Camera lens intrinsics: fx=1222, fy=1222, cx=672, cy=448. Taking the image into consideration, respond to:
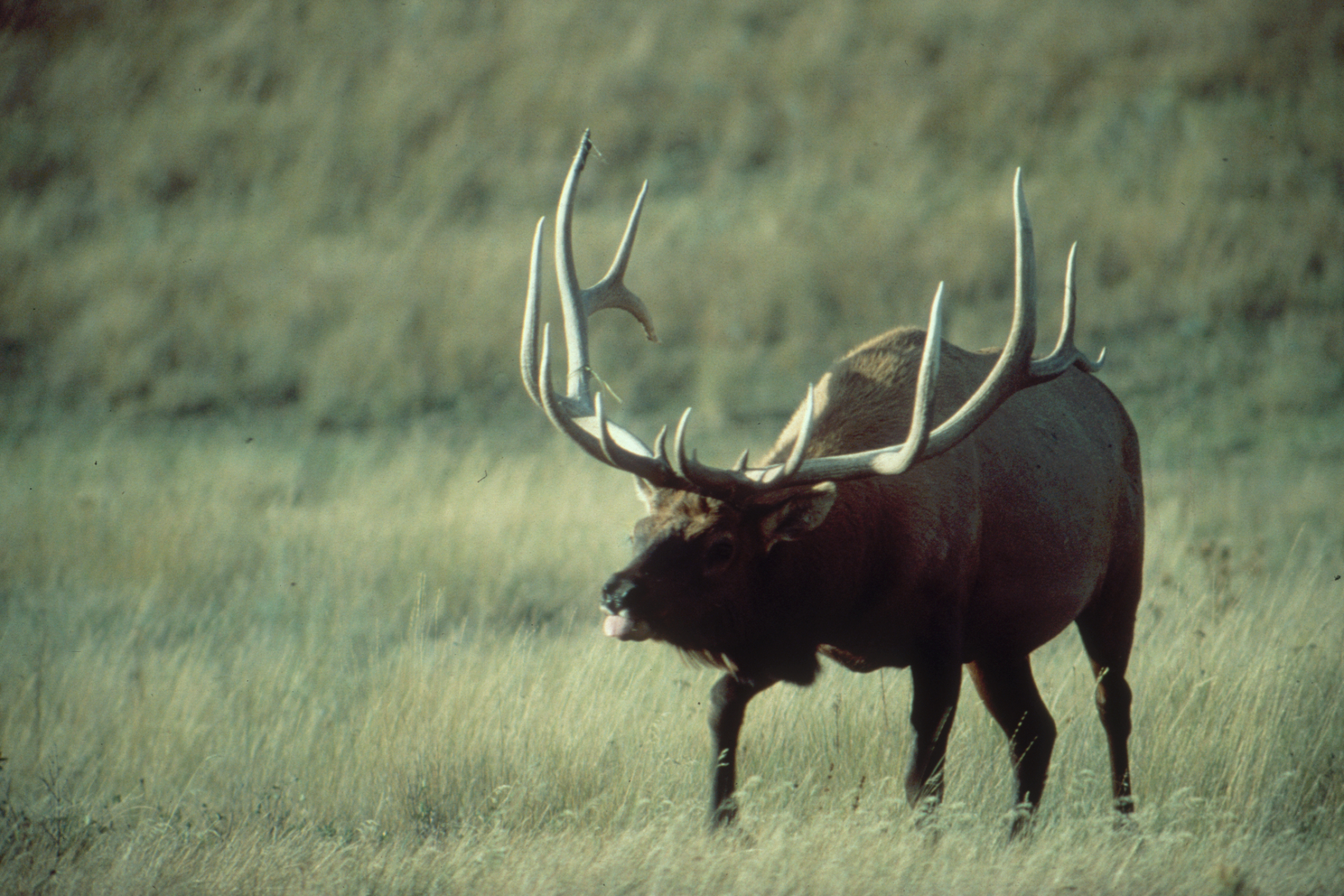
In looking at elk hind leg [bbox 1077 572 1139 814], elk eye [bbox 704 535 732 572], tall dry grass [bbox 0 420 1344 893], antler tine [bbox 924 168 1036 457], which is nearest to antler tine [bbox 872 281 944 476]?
antler tine [bbox 924 168 1036 457]

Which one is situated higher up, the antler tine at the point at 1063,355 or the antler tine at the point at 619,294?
the antler tine at the point at 619,294

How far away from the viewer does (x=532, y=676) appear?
602 cm

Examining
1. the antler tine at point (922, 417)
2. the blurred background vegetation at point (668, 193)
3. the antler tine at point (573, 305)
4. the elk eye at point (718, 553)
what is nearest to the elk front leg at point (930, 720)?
the antler tine at point (922, 417)

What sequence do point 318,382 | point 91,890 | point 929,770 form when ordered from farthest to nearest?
point 318,382 < point 929,770 < point 91,890

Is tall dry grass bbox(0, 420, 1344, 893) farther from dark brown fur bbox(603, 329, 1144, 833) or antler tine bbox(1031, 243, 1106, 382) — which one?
antler tine bbox(1031, 243, 1106, 382)

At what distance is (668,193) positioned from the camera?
74.8ft

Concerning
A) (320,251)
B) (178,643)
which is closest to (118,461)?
(178,643)

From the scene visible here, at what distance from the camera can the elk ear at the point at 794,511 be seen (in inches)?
153

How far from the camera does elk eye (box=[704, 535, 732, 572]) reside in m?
3.88

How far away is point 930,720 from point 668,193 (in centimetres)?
1948

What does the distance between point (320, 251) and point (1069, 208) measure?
12.8m

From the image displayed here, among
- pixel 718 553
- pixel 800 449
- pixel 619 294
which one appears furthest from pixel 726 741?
pixel 619 294

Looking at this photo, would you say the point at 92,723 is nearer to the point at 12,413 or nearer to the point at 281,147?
the point at 12,413

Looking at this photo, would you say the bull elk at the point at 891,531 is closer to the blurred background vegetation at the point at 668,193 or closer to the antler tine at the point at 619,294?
the antler tine at the point at 619,294
